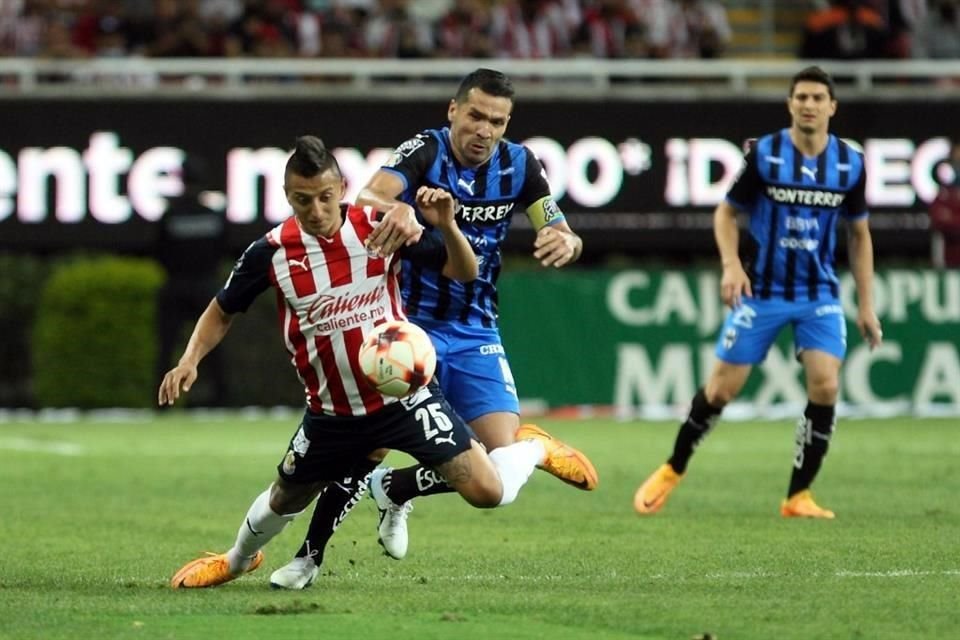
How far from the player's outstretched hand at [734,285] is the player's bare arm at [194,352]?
3.68 metres

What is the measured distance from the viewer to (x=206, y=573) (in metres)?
7.69

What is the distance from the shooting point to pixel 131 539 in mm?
9547

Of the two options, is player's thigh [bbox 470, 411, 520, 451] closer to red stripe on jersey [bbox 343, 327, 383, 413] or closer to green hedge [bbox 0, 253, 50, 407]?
red stripe on jersey [bbox 343, 327, 383, 413]

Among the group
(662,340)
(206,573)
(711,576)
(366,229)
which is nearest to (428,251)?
(366,229)

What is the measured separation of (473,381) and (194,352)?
4.42 feet

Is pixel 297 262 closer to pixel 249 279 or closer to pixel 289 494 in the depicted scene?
pixel 249 279

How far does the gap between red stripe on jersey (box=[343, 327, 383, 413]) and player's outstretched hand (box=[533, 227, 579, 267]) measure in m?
0.73

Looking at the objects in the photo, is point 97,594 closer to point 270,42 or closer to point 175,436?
point 175,436

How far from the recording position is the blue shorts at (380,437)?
288 inches

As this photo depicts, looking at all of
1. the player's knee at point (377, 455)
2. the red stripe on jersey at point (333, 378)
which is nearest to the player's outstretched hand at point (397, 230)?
the red stripe on jersey at point (333, 378)

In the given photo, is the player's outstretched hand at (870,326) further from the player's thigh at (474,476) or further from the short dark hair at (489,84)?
the player's thigh at (474,476)

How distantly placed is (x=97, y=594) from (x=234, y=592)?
51 cm

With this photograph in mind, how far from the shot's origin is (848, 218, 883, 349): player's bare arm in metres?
10.5

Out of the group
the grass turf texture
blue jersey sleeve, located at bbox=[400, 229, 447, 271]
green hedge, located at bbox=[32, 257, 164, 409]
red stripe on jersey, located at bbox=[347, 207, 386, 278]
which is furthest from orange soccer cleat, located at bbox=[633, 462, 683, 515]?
green hedge, located at bbox=[32, 257, 164, 409]
